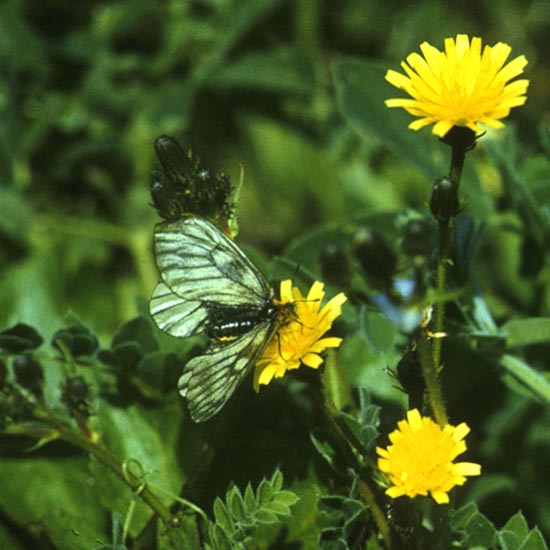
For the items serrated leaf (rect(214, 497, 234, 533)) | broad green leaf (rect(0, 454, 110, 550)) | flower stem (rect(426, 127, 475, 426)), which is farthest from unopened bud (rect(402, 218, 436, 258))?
broad green leaf (rect(0, 454, 110, 550))

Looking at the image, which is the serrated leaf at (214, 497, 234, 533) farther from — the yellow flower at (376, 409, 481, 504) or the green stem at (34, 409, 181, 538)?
the yellow flower at (376, 409, 481, 504)

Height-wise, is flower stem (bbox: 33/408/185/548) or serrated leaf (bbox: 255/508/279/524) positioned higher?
flower stem (bbox: 33/408/185/548)

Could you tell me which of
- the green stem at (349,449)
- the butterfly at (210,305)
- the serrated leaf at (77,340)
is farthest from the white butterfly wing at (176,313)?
the serrated leaf at (77,340)

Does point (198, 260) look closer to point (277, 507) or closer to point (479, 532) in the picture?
point (277, 507)

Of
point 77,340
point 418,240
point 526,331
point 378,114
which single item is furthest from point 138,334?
point 378,114

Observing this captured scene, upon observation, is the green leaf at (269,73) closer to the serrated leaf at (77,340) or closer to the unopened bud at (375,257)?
the serrated leaf at (77,340)

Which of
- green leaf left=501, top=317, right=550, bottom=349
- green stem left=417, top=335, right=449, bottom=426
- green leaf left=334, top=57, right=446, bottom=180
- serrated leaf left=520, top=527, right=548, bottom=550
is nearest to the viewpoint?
green stem left=417, top=335, right=449, bottom=426
